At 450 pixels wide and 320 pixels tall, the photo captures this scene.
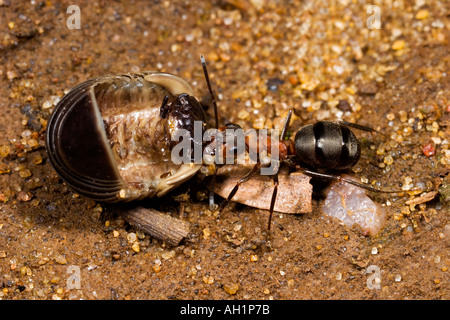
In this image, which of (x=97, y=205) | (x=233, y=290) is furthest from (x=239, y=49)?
(x=233, y=290)

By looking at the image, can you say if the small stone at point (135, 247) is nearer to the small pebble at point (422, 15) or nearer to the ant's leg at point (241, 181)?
the ant's leg at point (241, 181)

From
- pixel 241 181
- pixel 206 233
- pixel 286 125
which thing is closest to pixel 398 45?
pixel 286 125

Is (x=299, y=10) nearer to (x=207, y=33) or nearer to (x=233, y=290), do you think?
(x=207, y=33)

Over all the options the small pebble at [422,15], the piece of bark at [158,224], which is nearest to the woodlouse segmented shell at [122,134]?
the piece of bark at [158,224]

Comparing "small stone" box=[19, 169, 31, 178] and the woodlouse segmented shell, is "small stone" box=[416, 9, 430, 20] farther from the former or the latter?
"small stone" box=[19, 169, 31, 178]

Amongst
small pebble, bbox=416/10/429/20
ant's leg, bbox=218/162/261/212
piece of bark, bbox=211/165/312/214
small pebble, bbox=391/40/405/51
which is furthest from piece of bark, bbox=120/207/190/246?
small pebble, bbox=416/10/429/20

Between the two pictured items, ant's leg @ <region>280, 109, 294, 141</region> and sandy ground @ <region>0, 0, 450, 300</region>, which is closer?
sandy ground @ <region>0, 0, 450, 300</region>
